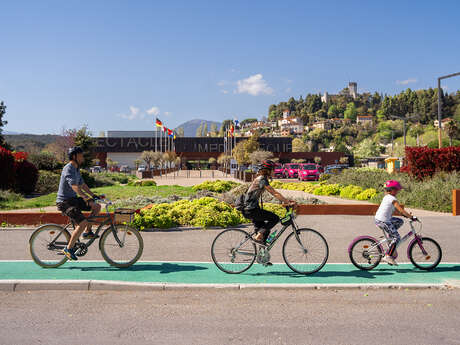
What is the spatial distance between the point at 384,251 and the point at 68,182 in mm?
5160

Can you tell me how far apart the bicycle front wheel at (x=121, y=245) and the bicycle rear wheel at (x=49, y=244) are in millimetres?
653

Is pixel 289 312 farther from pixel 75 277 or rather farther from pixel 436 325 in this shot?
pixel 75 277

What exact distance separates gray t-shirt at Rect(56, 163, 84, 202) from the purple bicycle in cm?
452

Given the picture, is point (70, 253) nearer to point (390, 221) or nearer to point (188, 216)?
point (188, 216)

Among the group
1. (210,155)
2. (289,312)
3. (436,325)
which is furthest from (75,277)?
(210,155)

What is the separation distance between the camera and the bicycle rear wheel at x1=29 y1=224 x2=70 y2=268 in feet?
22.1

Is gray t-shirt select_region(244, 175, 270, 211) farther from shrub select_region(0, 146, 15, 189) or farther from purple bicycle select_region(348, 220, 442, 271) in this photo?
shrub select_region(0, 146, 15, 189)

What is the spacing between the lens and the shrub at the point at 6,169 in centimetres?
1973

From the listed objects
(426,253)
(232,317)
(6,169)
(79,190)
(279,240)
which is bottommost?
(232,317)

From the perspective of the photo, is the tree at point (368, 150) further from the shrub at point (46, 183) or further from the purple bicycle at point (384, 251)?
the purple bicycle at point (384, 251)

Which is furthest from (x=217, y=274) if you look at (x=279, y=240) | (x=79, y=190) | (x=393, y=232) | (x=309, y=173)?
(x=309, y=173)

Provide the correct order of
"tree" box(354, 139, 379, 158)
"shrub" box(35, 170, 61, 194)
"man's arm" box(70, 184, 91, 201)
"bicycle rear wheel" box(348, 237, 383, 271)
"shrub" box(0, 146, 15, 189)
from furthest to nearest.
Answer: "tree" box(354, 139, 379, 158), "shrub" box(35, 170, 61, 194), "shrub" box(0, 146, 15, 189), "bicycle rear wheel" box(348, 237, 383, 271), "man's arm" box(70, 184, 91, 201)

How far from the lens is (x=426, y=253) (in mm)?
6715

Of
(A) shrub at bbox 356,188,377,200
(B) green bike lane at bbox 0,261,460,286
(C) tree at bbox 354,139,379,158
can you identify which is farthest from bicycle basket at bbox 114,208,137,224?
(C) tree at bbox 354,139,379,158
